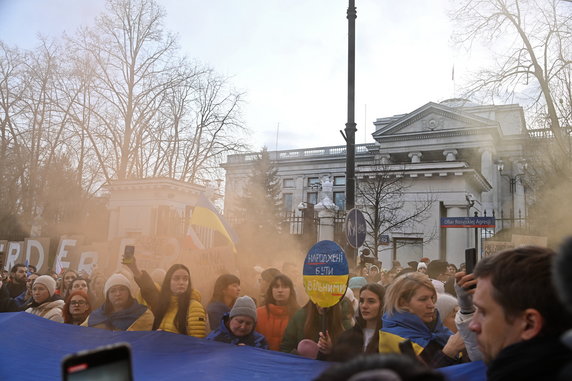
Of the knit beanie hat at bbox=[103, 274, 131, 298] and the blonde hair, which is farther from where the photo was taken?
the knit beanie hat at bbox=[103, 274, 131, 298]

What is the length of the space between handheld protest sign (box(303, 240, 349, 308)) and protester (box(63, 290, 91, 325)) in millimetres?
2641

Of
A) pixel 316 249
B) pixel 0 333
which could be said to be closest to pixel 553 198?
pixel 316 249

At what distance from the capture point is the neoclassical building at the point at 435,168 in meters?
20.8

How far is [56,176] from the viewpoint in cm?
1859

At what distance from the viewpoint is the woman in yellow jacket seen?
14.6 feet

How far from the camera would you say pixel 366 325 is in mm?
3791

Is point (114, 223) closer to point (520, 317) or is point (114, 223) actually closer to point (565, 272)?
point (520, 317)

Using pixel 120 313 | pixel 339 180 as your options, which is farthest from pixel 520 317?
pixel 339 180

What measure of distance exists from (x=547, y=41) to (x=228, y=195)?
32002mm

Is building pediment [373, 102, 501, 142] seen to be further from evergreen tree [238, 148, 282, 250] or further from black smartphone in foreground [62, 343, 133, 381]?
black smartphone in foreground [62, 343, 133, 381]

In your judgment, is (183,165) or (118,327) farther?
(183,165)

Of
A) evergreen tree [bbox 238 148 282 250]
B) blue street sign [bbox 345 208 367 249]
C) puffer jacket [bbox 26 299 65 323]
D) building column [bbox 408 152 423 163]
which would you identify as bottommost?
puffer jacket [bbox 26 299 65 323]

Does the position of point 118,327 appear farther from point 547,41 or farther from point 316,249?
point 547,41

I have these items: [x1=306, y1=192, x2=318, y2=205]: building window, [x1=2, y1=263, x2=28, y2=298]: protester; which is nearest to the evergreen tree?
[x1=306, y1=192, x2=318, y2=205]: building window
